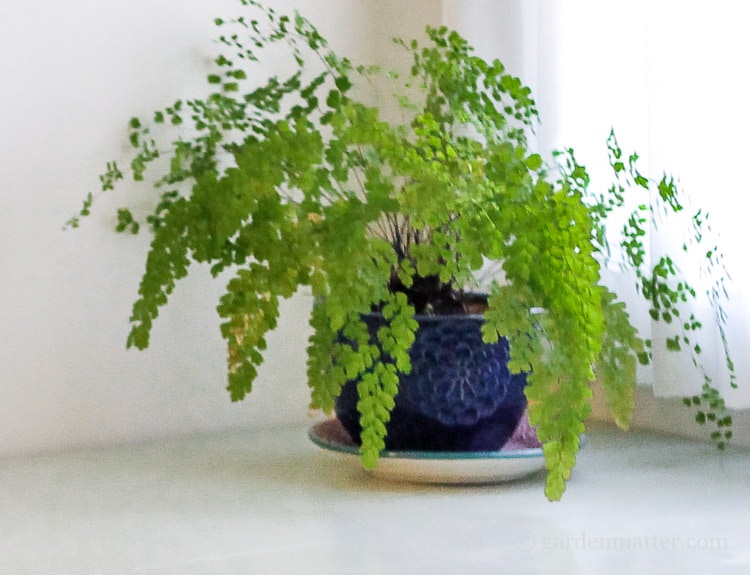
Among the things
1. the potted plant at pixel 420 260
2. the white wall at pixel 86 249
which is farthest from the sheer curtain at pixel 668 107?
the white wall at pixel 86 249

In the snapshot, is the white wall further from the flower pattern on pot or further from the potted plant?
the flower pattern on pot

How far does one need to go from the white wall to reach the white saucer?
15.1 inches

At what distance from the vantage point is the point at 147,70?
1.27 metres

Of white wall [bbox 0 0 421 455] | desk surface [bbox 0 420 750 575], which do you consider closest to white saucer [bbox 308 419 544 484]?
desk surface [bbox 0 420 750 575]

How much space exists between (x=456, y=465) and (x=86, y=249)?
1.94 feet

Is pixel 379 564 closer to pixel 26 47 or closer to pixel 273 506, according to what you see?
pixel 273 506

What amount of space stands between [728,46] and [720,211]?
6.8 inches

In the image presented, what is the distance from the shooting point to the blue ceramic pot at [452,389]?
956mm

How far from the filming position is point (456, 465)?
0.95 meters

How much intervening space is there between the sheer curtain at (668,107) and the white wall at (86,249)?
1.57ft

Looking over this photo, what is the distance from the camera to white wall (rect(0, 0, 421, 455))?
1185 mm

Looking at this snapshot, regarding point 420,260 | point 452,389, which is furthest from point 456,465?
point 420,260

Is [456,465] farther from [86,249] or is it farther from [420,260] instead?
[86,249]

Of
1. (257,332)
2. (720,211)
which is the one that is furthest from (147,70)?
(720,211)
